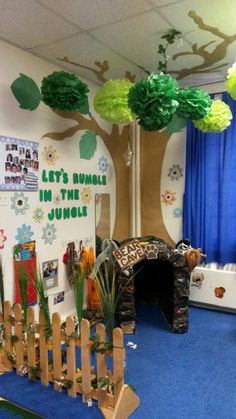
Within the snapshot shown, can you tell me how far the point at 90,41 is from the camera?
8.19 feet

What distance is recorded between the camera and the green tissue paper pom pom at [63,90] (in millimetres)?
2408

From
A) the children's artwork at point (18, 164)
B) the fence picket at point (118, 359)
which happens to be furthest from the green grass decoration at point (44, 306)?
the children's artwork at point (18, 164)

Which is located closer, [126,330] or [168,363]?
[168,363]

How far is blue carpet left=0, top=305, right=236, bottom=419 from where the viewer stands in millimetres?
1882

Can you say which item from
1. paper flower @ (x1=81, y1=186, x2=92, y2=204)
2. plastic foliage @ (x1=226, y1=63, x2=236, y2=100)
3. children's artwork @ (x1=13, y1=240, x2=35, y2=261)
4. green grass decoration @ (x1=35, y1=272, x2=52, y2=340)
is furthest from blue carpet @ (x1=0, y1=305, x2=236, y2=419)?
plastic foliage @ (x1=226, y1=63, x2=236, y2=100)

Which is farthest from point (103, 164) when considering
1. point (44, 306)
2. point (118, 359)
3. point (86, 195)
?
point (118, 359)

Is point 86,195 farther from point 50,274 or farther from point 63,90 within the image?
point 63,90

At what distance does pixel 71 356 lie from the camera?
1.94m

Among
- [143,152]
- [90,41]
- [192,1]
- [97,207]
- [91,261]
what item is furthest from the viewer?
[143,152]

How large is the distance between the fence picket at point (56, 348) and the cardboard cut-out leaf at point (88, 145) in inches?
69.2

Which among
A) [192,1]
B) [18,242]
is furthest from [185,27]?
[18,242]

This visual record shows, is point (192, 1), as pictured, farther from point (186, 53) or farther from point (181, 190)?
point (181, 190)

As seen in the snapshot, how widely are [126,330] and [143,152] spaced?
2.01 m

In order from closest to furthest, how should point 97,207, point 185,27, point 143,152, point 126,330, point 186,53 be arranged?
1. point 185,27
2. point 186,53
3. point 126,330
4. point 97,207
5. point 143,152
